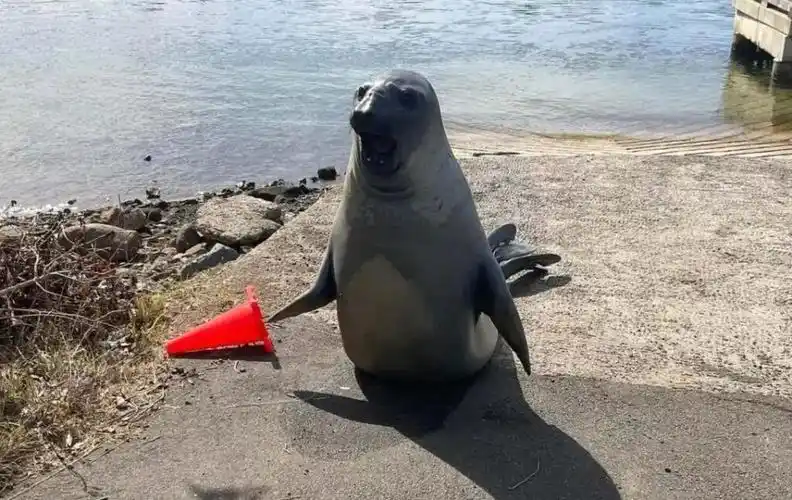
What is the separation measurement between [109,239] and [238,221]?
1150 mm

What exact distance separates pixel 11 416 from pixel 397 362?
5.97 ft

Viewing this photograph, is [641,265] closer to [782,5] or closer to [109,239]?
[109,239]

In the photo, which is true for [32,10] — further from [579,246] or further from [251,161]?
[579,246]

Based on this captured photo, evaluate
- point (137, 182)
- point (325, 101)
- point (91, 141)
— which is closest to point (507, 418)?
point (137, 182)

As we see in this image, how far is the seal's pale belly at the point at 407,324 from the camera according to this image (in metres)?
4.09

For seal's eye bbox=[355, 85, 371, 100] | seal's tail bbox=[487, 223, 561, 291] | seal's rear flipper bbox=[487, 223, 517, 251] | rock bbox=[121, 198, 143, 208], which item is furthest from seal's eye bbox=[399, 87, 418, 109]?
rock bbox=[121, 198, 143, 208]

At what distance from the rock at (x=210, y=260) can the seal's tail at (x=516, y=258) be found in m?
2.44

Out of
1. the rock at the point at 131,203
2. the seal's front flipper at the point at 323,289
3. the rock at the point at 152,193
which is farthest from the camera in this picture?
the rock at the point at 152,193

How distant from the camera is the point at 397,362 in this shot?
4.30 meters

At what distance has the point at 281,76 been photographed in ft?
56.4

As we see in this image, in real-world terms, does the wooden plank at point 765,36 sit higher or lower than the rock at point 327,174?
higher

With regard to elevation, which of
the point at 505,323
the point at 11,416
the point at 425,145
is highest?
Result: the point at 425,145

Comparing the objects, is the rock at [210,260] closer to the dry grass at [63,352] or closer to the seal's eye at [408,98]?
the dry grass at [63,352]

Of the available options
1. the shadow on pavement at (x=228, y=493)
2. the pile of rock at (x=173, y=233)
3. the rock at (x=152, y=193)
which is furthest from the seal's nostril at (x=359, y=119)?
the rock at (x=152, y=193)
